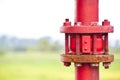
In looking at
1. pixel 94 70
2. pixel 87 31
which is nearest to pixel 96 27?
pixel 87 31

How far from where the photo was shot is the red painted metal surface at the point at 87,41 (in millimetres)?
1051

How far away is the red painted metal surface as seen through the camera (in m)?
1.05

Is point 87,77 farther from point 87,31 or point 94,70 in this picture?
point 87,31

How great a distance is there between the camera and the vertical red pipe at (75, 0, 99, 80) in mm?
1082

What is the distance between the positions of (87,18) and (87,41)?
0.08m

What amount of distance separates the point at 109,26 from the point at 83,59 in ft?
0.43

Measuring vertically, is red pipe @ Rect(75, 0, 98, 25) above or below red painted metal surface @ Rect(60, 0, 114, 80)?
above

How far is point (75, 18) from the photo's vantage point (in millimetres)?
1118

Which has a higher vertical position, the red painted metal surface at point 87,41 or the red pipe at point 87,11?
the red pipe at point 87,11

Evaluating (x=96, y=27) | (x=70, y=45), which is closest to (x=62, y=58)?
(x=70, y=45)

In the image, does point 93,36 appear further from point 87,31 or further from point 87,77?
point 87,77

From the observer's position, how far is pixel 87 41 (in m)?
1.06

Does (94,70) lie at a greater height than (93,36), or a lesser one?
lesser

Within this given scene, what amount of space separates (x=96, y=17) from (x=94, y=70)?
0.17 metres
